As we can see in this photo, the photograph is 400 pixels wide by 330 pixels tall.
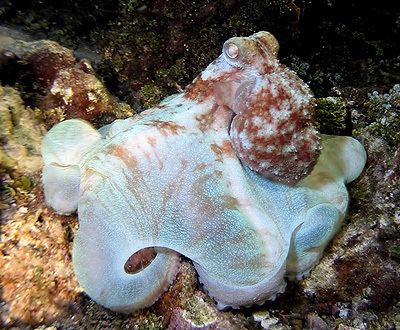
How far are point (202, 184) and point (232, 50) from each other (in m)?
0.79

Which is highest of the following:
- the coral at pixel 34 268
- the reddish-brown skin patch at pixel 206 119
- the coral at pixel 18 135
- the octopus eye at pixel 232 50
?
the octopus eye at pixel 232 50

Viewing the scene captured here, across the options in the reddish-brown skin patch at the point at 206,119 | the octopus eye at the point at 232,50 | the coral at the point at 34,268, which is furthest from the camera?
the reddish-brown skin patch at the point at 206,119

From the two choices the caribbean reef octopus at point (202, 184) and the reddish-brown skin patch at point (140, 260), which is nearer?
the caribbean reef octopus at point (202, 184)

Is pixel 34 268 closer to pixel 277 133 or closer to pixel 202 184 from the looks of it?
pixel 202 184

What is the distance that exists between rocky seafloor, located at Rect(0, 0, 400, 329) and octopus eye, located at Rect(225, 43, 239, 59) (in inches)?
51.5

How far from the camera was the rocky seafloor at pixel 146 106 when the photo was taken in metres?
2.37

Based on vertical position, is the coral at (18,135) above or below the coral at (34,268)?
above

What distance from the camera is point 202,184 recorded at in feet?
7.86

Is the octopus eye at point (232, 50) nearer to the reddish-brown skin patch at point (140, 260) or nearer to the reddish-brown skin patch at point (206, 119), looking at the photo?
the reddish-brown skin patch at point (206, 119)

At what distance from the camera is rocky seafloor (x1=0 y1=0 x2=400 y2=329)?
237 centimetres

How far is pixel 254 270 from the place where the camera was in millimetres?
2418

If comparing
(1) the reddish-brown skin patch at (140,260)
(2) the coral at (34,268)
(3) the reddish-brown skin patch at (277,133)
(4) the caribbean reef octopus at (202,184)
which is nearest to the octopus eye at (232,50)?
(4) the caribbean reef octopus at (202,184)

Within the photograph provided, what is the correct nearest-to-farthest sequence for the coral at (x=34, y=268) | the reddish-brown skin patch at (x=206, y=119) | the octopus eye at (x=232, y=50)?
the coral at (x=34, y=268), the octopus eye at (x=232, y=50), the reddish-brown skin patch at (x=206, y=119)

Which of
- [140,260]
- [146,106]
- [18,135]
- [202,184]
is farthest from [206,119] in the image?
[146,106]
